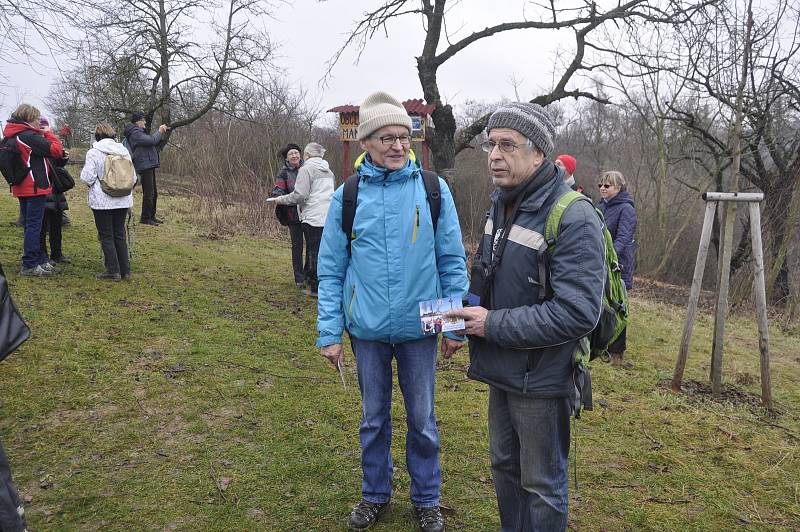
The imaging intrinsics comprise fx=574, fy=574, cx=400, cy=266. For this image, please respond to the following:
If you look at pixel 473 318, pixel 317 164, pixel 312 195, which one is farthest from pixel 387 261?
pixel 317 164

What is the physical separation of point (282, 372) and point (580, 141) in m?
34.6

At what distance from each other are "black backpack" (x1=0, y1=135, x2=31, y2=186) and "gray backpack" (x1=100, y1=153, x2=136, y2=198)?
83 centimetres

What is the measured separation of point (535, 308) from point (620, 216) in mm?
4249

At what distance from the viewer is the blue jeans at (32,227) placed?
660 centimetres

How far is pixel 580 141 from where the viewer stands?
36.2 meters

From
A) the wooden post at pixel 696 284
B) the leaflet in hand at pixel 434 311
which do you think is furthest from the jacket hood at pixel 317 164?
the leaflet in hand at pixel 434 311

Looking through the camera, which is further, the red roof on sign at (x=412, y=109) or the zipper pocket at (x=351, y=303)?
the red roof on sign at (x=412, y=109)

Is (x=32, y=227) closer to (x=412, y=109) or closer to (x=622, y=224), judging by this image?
(x=412, y=109)

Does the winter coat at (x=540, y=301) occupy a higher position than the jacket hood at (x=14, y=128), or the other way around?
the jacket hood at (x=14, y=128)

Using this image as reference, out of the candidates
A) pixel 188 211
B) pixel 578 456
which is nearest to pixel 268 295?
pixel 578 456

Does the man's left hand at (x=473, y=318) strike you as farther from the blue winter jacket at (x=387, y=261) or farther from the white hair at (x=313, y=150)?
the white hair at (x=313, y=150)

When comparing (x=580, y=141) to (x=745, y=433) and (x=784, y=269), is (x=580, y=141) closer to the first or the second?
(x=784, y=269)

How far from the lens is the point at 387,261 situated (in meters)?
2.65

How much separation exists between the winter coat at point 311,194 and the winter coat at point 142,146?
15.3 feet
